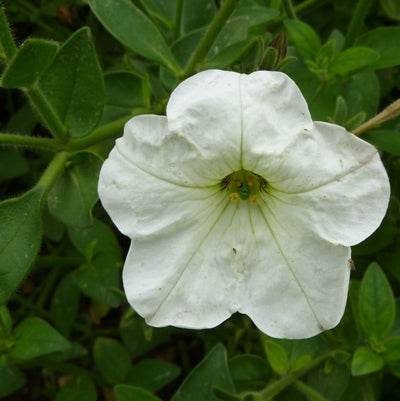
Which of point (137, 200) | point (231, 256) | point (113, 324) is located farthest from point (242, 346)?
point (137, 200)

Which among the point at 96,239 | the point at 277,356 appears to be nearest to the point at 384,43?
the point at 277,356

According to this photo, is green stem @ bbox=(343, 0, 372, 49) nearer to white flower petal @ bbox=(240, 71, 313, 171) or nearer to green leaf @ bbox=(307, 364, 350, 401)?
white flower petal @ bbox=(240, 71, 313, 171)

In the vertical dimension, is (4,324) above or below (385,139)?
below

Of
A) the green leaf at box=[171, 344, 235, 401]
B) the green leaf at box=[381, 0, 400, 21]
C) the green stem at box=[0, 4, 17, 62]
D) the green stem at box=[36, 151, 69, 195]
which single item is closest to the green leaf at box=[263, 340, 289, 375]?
the green leaf at box=[171, 344, 235, 401]

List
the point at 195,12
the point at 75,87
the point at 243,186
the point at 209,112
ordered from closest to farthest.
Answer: the point at 209,112
the point at 243,186
the point at 75,87
the point at 195,12

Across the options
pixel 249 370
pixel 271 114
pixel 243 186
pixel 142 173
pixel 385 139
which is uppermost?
pixel 271 114

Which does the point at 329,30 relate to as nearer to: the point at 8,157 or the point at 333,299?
the point at 8,157

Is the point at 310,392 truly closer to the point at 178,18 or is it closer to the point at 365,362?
the point at 365,362
